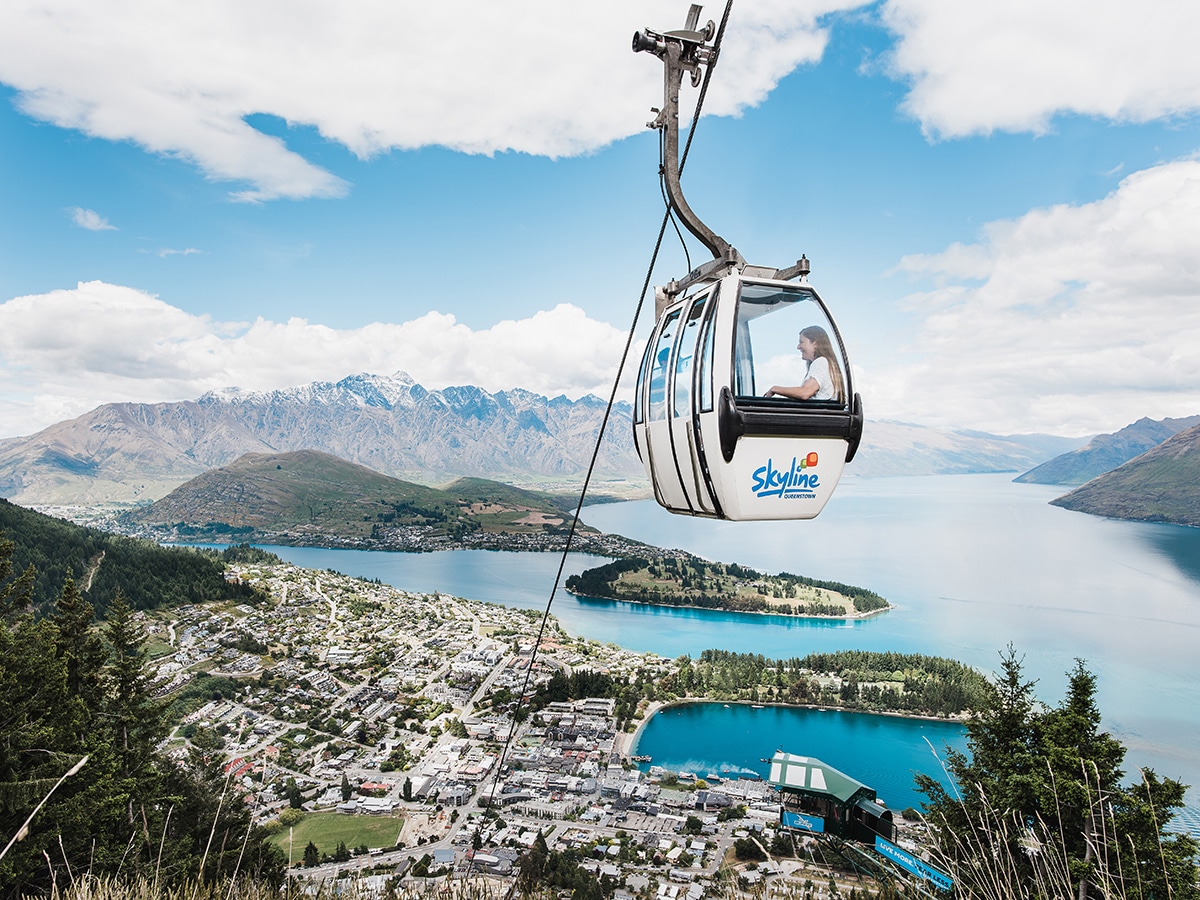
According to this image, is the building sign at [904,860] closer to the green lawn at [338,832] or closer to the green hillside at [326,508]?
the green lawn at [338,832]

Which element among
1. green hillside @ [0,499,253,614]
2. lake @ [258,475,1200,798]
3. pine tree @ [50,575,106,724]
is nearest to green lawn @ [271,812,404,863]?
pine tree @ [50,575,106,724]

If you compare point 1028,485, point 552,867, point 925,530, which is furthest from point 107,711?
point 1028,485

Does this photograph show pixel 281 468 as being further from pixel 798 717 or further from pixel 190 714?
pixel 798 717

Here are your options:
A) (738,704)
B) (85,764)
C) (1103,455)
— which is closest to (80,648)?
(85,764)

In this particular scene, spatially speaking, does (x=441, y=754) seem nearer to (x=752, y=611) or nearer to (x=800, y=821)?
(x=800, y=821)

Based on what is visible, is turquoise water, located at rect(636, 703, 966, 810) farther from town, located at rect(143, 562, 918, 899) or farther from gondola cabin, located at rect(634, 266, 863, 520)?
gondola cabin, located at rect(634, 266, 863, 520)

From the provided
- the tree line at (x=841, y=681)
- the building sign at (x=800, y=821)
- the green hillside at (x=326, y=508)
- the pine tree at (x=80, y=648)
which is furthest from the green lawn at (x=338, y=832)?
the green hillside at (x=326, y=508)

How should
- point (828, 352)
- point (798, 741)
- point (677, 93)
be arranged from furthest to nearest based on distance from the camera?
point (798, 741), point (828, 352), point (677, 93)
